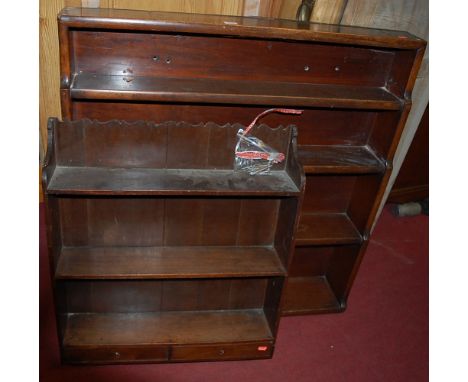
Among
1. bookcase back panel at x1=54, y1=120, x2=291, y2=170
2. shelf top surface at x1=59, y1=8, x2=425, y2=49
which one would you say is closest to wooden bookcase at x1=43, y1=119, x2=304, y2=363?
bookcase back panel at x1=54, y1=120, x2=291, y2=170

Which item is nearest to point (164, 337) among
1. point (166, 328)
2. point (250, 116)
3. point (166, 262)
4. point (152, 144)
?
point (166, 328)

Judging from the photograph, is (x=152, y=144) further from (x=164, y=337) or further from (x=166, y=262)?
(x=164, y=337)

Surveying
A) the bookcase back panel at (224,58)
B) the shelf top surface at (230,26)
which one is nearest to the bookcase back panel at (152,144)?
the bookcase back panel at (224,58)

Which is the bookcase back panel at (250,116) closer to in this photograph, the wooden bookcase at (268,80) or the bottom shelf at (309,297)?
the wooden bookcase at (268,80)

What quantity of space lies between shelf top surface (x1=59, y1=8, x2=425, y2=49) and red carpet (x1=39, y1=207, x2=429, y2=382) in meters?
1.37

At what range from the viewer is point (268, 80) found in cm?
189

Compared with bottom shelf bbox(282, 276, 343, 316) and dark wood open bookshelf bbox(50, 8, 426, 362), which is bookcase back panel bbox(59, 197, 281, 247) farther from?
bottom shelf bbox(282, 276, 343, 316)

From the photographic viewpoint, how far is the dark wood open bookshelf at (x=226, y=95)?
5.47 ft

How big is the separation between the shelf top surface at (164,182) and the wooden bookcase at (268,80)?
21cm

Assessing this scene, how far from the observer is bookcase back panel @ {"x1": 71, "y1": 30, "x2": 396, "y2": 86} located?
5.66 feet

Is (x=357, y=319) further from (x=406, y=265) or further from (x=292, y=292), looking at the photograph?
(x=406, y=265)

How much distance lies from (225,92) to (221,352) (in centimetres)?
113

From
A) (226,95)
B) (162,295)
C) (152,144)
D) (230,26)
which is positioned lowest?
(162,295)

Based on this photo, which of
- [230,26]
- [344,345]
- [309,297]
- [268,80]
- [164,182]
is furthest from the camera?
[309,297]
